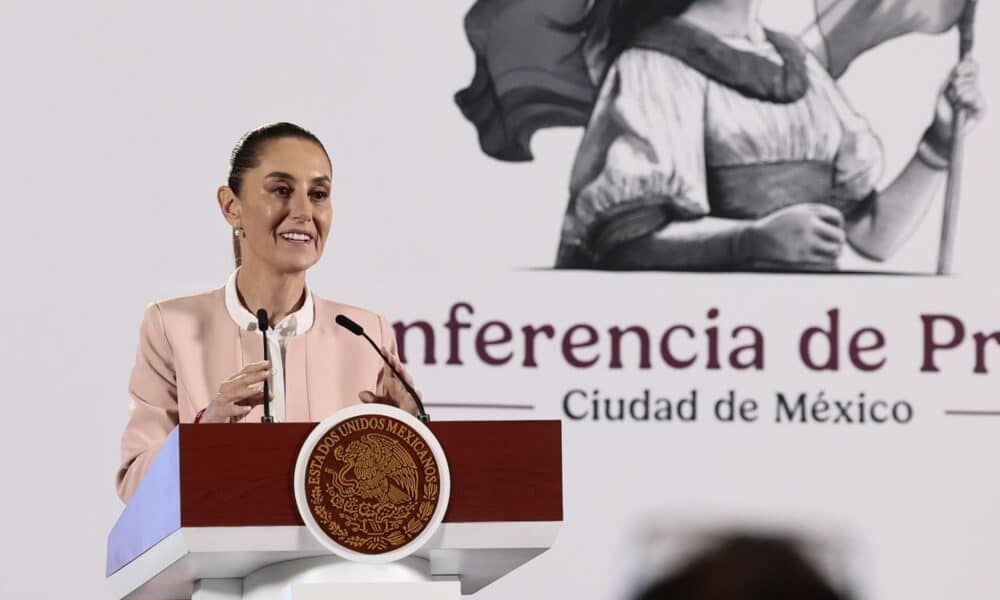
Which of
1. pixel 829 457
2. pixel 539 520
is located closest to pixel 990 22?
pixel 829 457

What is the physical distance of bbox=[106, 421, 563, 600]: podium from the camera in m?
1.87

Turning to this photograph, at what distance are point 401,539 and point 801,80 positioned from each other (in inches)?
111

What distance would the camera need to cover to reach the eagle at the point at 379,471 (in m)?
1.91

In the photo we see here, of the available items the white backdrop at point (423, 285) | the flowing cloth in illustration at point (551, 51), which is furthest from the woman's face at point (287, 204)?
the flowing cloth in illustration at point (551, 51)

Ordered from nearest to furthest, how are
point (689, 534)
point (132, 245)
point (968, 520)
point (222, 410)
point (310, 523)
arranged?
point (689, 534) → point (310, 523) → point (222, 410) → point (132, 245) → point (968, 520)

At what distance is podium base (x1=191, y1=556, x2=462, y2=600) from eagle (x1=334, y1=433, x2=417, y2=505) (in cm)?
9

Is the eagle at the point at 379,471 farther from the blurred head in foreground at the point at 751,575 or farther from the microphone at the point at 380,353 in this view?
the blurred head in foreground at the point at 751,575

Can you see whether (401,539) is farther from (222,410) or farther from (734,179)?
(734,179)

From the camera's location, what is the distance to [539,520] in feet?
6.50

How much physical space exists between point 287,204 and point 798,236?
85.1 inches

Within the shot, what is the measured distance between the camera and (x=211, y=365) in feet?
8.25

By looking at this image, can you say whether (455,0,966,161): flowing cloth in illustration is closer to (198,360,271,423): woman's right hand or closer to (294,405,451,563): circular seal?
(198,360,271,423): woman's right hand

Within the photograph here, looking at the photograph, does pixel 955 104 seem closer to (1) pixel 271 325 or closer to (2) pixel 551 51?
(2) pixel 551 51

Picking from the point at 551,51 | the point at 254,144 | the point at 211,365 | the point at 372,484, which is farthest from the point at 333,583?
the point at 551,51
